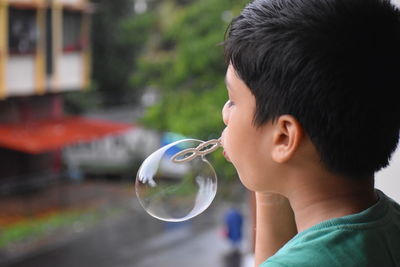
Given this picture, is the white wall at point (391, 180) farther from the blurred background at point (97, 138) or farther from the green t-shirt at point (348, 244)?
the blurred background at point (97, 138)

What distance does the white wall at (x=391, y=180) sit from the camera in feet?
3.27

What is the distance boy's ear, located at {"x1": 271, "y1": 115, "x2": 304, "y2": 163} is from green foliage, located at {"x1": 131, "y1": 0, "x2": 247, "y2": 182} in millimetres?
5804

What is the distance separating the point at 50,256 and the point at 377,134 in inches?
300

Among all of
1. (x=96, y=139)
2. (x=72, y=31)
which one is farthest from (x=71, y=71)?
(x=96, y=139)

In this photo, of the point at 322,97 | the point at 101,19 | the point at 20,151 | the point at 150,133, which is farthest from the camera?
the point at 101,19

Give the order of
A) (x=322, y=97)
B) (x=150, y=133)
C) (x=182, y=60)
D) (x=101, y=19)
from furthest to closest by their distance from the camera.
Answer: (x=101, y=19)
(x=150, y=133)
(x=182, y=60)
(x=322, y=97)

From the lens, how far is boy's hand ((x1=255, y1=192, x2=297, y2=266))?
2.42ft

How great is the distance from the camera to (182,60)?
7.64 m

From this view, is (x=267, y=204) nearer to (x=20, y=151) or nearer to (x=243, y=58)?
(x=243, y=58)

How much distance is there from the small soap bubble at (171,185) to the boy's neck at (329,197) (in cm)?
14

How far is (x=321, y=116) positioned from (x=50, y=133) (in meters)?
10.1

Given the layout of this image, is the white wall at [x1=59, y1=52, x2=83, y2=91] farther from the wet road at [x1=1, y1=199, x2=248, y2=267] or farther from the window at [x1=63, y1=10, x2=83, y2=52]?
the wet road at [x1=1, y1=199, x2=248, y2=267]

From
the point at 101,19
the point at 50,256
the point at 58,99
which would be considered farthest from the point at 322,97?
the point at 101,19

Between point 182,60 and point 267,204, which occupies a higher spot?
point 267,204
